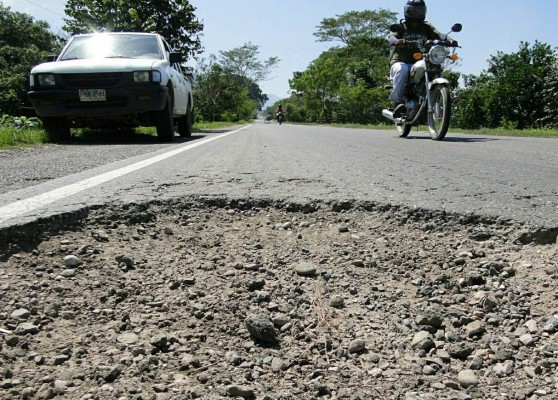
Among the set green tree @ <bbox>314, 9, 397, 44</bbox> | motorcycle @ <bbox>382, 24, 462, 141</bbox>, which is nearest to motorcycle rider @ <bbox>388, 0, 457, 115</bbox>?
motorcycle @ <bbox>382, 24, 462, 141</bbox>

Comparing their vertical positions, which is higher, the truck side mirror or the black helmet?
the black helmet

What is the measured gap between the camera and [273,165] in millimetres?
3939

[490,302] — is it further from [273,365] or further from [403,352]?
[273,365]

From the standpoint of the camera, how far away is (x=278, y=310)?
1437 mm

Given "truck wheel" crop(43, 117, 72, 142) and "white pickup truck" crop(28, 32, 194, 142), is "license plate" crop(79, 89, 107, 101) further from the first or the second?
"truck wheel" crop(43, 117, 72, 142)

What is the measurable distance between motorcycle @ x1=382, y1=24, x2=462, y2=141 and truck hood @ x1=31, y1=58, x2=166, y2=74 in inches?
142

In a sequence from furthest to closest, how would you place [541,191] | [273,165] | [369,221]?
[273,165]
[541,191]
[369,221]

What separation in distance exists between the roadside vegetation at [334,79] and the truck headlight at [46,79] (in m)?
0.73

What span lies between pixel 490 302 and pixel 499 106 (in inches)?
874

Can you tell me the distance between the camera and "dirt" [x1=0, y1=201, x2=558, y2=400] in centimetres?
109

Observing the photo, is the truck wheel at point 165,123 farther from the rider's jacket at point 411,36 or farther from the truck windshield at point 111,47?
the rider's jacket at point 411,36

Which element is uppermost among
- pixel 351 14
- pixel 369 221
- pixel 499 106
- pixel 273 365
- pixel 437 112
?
pixel 351 14

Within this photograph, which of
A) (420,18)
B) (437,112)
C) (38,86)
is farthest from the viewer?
(420,18)

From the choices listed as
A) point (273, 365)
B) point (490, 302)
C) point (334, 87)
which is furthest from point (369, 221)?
point (334, 87)
